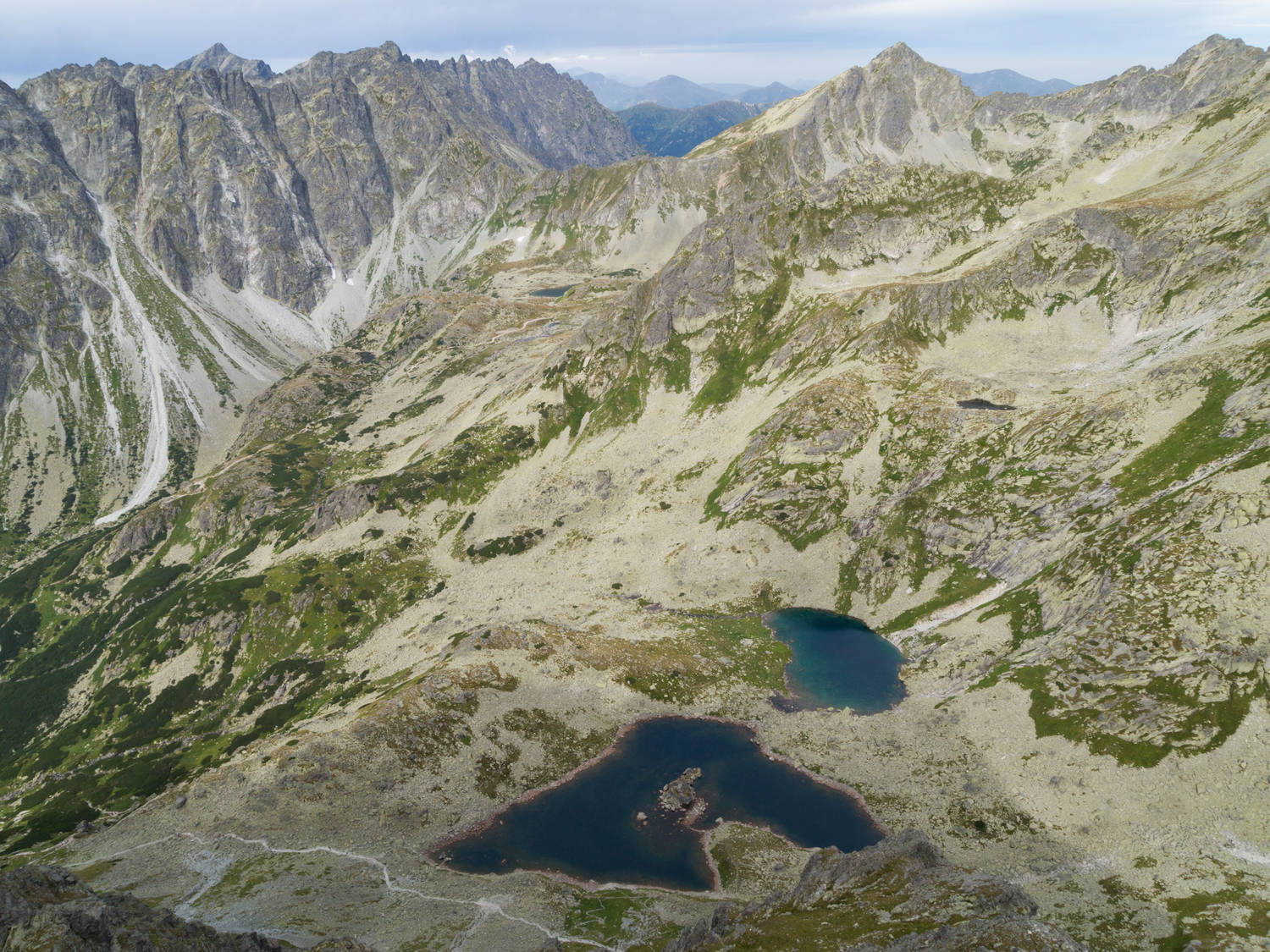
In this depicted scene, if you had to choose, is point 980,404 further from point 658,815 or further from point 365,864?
point 365,864

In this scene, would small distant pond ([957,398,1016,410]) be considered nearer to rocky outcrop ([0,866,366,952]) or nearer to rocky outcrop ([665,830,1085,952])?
rocky outcrop ([665,830,1085,952])

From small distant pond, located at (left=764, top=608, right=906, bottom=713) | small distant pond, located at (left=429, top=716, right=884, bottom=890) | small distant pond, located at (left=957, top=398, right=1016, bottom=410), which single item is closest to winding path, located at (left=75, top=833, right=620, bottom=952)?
small distant pond, located at (left=429, top=716, right=884, bottom=890)

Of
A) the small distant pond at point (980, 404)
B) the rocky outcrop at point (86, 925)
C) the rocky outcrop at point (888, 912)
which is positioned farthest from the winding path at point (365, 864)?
the small distant pond at point (980, 404)

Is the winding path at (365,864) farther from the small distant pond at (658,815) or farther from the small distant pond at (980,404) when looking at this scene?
the small distant pond at (980,404)

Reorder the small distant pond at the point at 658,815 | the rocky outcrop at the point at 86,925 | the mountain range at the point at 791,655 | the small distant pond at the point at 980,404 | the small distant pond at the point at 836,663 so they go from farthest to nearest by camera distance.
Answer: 1. the small distant pond at the point at 980,404
2. the small distant pond at the point at 836,663
3. the small distant pond at the point at 658,815
4. the mountain range at the point at 791,655
5. the rocky outcrop at the point at 86,925

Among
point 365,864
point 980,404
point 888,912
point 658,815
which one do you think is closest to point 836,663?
point 658,815
